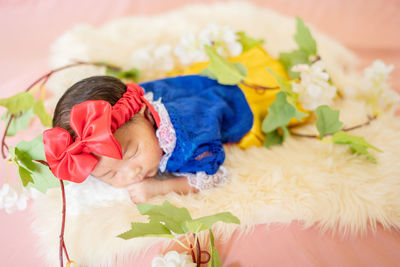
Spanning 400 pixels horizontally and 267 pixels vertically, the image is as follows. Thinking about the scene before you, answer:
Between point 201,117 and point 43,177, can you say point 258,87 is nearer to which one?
point 201,117

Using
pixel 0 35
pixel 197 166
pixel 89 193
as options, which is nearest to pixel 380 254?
pixel 197 166

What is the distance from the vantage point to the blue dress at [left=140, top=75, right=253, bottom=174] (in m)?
1.15

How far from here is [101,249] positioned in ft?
3.26

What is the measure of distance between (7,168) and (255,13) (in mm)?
1559

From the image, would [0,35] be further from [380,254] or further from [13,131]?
[380,254]

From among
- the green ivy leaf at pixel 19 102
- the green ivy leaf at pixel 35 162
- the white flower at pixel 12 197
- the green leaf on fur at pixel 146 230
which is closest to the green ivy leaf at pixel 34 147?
the green ivy leaf at pixel 35 162

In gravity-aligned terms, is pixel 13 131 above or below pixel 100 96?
below

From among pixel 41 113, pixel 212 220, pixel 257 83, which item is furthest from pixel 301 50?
pixel 41 113

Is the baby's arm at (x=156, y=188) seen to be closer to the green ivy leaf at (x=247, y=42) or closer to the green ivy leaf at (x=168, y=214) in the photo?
the green ivy leaf at (x=168, y=214)

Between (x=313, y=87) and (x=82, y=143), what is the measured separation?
77cm

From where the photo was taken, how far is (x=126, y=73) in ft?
5.36

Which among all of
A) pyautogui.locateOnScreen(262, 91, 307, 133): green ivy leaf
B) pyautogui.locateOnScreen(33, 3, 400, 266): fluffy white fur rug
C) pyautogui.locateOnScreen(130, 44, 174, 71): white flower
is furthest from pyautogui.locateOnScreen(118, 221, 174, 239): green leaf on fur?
pyautogui.locateOnScreen(130, 44, 174, 71): white flower

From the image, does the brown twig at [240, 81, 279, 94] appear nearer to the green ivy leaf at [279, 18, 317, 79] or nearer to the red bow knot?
the green ivy leaf at [279, 18, 317, 79]

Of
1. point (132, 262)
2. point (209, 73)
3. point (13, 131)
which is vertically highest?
point (209, 73)
